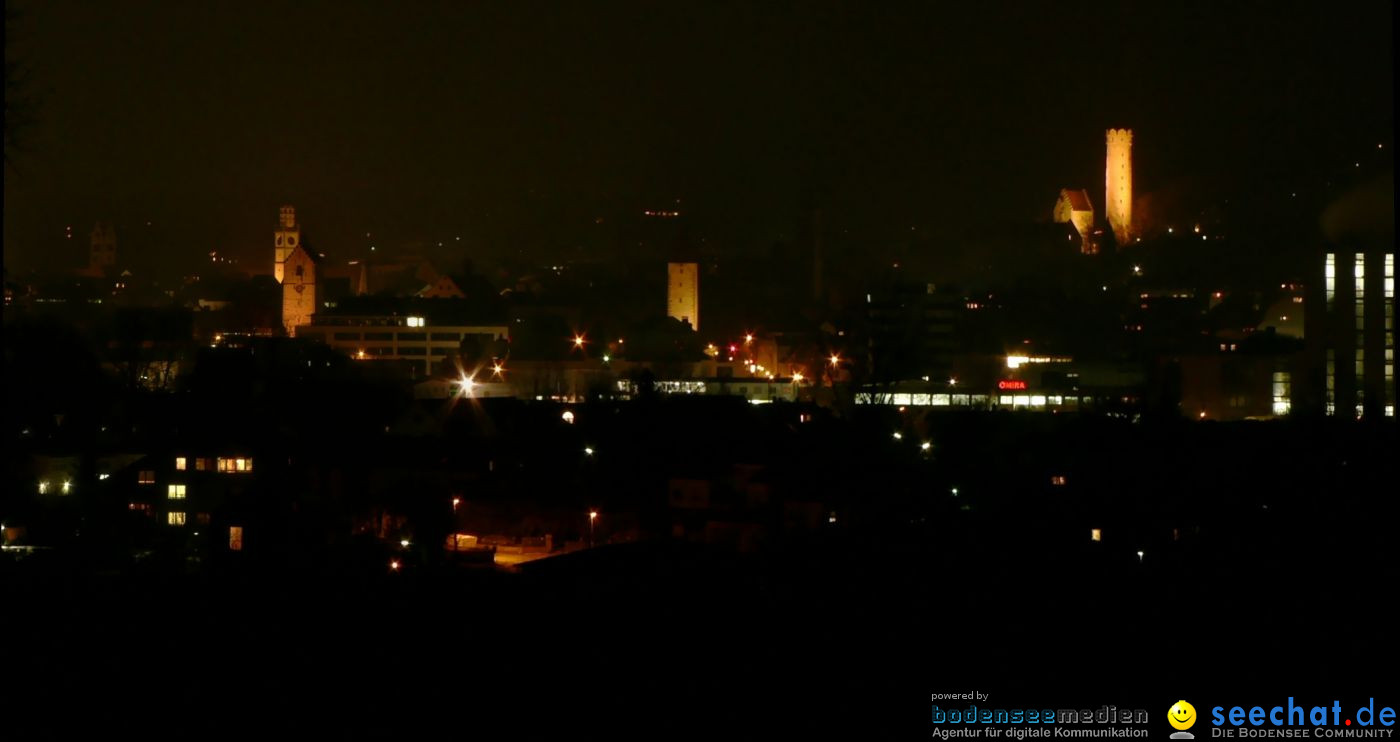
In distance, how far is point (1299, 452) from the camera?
10.2 meters

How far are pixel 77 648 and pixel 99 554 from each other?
3.96 m

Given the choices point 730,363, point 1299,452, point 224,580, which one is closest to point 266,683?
point 224,580

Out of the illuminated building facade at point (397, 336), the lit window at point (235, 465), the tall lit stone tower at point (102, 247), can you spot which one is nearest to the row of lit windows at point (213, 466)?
the lit window at point (235, 465)

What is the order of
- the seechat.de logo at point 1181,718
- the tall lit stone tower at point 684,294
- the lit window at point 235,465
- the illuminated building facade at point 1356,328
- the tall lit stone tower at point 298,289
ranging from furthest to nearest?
the tall lit stone tower at point 684,294 < the tall lit stone tower at point 298,289 < the illuminated building facade at point 1356,328 < the lit window at point 235,465 < the seechat.de logo at point 1181,718

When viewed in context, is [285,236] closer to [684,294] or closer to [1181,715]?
[684,294]

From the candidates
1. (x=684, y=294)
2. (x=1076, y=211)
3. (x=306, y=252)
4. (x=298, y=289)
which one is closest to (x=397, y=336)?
(x=298, y=289)

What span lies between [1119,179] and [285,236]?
1620cm

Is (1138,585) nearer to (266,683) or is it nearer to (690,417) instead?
(266,683)

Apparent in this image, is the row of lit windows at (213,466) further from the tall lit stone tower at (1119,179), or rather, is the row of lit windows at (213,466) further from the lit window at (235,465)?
the tall lit stone tower at (1119,179)

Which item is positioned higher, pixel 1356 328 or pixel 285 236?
pixel 285 236

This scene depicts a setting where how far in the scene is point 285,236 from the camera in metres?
24.7

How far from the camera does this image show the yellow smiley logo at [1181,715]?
2666mm

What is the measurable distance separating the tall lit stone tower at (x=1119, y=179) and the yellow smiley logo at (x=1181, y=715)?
92.0 ft

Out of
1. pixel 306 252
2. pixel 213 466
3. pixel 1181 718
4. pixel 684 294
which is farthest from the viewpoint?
pixel 684 294
